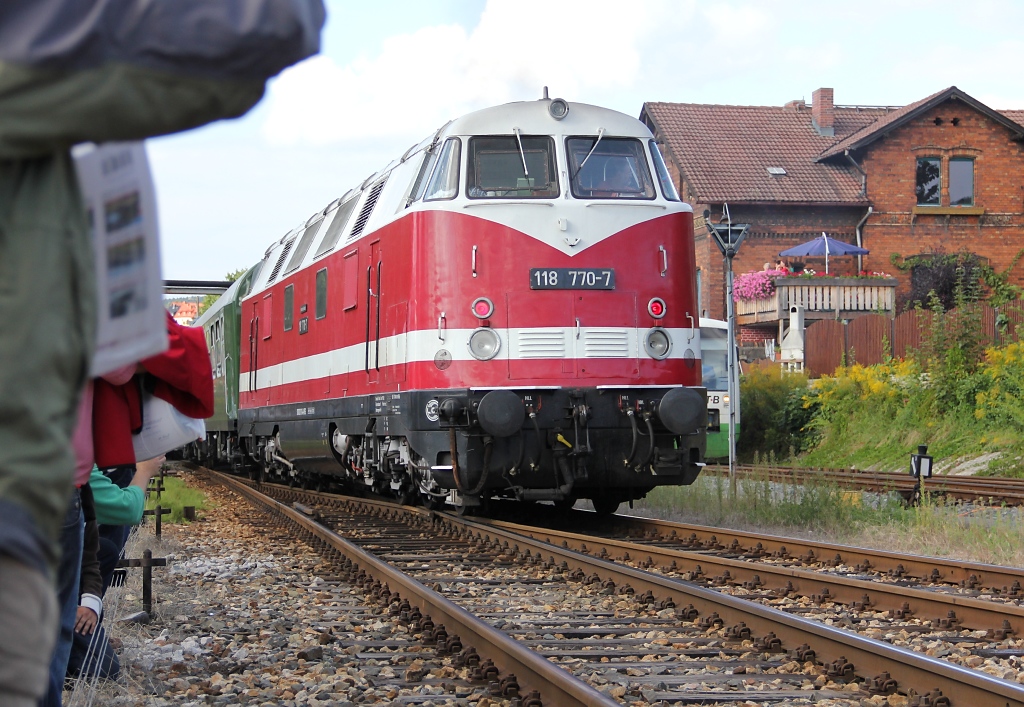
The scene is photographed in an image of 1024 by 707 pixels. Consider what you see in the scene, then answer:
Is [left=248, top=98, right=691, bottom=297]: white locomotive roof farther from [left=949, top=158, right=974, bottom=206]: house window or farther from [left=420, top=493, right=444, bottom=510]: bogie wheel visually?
[left=949, top=158, right=974, bottom=206]: house window

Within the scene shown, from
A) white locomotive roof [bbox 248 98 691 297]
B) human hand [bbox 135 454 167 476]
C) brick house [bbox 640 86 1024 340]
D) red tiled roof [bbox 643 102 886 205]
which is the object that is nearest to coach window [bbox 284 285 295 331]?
white locomotive roof [bbox 248 98 691 297]

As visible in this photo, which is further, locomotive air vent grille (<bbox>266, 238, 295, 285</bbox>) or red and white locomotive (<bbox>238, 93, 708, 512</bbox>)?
locomotive air vent grille (<bbox>266, 238, 295, 285</bbox>)

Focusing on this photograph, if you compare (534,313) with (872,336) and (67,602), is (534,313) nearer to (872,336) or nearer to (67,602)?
(67,602)

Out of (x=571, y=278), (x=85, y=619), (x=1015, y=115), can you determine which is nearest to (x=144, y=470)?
(x=85, y=619)

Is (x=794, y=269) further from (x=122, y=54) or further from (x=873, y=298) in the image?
(x=122, y=54)

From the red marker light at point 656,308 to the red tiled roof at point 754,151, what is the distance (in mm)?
25190

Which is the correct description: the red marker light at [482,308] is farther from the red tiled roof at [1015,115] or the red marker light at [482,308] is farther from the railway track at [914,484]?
the red tiled roof at [1015,115]

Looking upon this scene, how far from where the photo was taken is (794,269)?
34938 millimetres

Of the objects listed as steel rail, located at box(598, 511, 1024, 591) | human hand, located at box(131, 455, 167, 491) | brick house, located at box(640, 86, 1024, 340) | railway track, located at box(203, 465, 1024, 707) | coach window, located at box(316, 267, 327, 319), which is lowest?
railway track, located at box(203, 465, 1024, 707)

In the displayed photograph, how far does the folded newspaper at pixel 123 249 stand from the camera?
161 cm

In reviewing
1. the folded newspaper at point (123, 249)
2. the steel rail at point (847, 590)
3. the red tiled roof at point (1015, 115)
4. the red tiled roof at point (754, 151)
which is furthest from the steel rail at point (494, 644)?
the red tiled roof at point (1015, 115)

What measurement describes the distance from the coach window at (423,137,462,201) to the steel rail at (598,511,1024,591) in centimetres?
345

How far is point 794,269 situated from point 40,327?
114 ft

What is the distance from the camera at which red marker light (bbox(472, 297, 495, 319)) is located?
9.87 m
